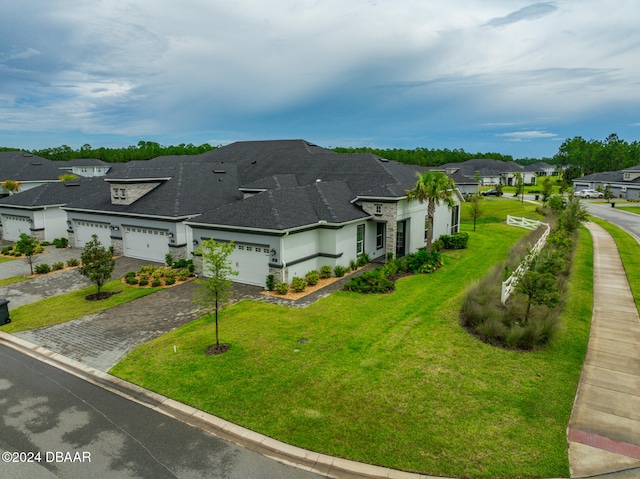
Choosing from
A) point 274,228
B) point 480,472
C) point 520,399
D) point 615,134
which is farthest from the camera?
point 615,134

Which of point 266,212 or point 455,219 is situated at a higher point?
point 266,212

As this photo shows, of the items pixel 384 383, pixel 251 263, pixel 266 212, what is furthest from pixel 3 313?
pixel 384 383

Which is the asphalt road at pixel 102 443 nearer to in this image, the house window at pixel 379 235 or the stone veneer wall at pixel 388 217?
the stone veneer wall at pixel 388 217

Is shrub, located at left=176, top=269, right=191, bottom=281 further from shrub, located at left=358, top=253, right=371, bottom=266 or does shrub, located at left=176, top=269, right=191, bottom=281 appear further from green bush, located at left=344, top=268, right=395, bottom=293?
shrub, located at left=358, top=253, right=371, bottom=266

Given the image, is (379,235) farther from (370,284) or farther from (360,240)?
(370,284)

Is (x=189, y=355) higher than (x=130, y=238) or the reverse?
the reverse

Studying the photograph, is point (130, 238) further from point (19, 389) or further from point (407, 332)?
point (407, 332)

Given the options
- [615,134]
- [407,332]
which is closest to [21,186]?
[407,332]
